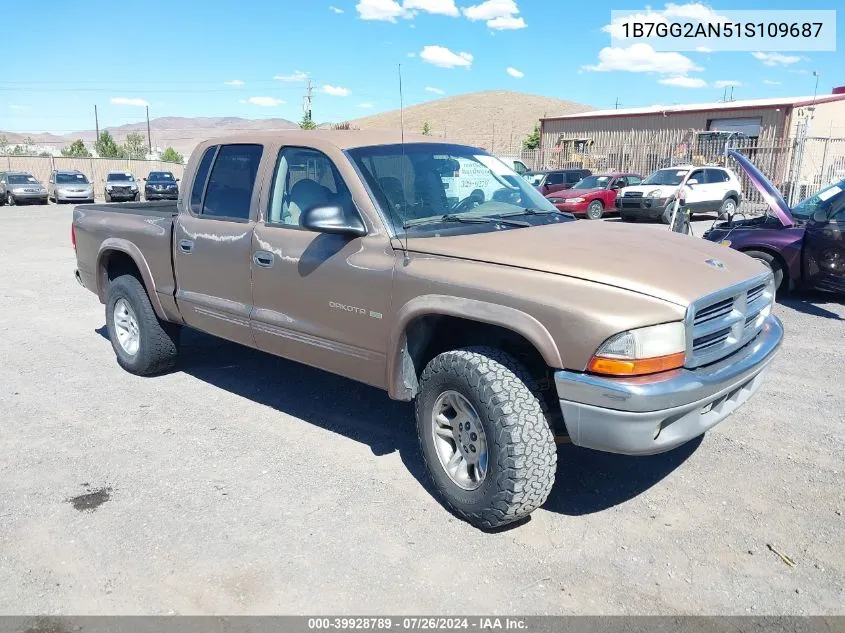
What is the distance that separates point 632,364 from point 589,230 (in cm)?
126

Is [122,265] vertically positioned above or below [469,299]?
below

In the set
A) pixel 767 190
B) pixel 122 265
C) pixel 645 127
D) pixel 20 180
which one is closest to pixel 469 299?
pixel 122 265

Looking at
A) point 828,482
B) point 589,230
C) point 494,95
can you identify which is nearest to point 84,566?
point 589,230

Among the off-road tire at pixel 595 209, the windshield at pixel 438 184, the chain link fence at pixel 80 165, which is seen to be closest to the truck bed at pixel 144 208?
the windshield at pixel 438 184

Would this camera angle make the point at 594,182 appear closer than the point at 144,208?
No

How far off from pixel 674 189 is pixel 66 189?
26.2 meters

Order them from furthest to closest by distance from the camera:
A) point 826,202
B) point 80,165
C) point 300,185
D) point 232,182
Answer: point 80,165
point 826,202
point 232,182
point 300,185

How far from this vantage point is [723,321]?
3.33 meters

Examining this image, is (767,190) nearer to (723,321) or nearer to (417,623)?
(723,321)

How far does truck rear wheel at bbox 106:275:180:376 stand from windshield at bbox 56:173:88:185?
29.5 metres

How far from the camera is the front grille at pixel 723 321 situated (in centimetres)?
313

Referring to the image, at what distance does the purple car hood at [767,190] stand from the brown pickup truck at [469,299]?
3.71 metres

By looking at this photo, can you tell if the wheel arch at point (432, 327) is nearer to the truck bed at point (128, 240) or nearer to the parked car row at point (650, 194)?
the truck bed at point (128, 240)

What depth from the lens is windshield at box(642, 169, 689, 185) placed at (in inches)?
790
